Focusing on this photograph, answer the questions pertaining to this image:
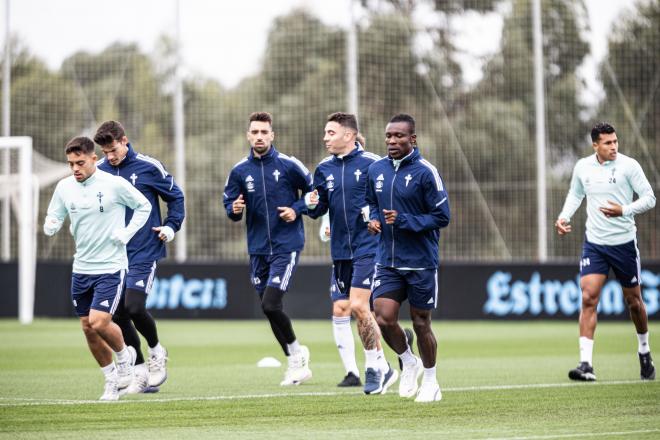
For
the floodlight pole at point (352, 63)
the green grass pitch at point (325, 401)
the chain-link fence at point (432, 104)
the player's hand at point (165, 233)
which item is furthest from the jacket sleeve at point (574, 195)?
the floodlight pole at point (352, 63)

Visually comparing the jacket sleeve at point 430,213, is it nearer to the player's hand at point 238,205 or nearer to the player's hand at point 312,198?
the player's hand at point 312,198

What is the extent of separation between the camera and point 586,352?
13.5 m

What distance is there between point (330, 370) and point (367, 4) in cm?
2014

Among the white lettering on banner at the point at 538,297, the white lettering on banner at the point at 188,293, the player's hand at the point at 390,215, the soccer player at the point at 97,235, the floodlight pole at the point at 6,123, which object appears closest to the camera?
the player's hand at the point at 390,215

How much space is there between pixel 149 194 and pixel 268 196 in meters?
1.19

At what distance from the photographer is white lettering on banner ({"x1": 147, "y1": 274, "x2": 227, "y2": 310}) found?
1147 inches

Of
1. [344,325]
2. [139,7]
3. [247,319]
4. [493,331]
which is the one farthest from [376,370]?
[139,7]

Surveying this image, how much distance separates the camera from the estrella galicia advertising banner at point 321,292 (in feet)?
88.3

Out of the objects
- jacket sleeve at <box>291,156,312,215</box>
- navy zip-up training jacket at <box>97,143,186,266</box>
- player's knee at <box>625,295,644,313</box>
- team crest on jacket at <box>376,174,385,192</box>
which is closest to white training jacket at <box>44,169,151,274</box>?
navy zip-up training jacket at <box>97,143,186,266</box>

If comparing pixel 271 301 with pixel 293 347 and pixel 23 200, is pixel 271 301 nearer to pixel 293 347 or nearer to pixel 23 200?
pixel 293 347

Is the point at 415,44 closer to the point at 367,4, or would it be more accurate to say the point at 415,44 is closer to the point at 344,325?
the point at 367,4

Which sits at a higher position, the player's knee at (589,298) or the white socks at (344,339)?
the player's knee at (589,298)

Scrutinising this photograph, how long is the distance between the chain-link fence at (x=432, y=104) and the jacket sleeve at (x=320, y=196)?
1702 centimetres

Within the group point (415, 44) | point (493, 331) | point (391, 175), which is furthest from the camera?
point (415, 44)
